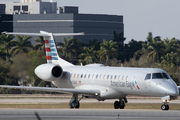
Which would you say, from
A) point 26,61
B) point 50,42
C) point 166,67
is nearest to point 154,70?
point 50,42

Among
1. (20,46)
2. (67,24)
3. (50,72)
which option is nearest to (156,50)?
(20,46)

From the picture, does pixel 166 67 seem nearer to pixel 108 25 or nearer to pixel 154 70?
pixel 154 70

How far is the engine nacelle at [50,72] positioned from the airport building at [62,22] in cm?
9399

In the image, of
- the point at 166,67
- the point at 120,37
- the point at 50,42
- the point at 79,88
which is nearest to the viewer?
the point at 79,88

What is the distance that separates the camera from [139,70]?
30000 mm

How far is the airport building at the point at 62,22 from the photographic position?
130000 millimetres

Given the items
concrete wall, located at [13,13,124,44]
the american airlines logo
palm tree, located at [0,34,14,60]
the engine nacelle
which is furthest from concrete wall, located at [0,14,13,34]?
the american airlines logo

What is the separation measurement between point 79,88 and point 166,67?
3919cm

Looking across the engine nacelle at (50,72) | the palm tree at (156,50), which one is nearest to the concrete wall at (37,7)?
the palm tree at (156,50)

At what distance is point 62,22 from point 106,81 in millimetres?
99824

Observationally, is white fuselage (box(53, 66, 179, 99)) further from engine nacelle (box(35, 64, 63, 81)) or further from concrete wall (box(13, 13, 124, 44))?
concrete wall (box(13, 13, 124, 44))

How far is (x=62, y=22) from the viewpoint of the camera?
5113 inches

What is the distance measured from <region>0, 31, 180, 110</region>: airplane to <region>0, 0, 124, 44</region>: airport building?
303 feet

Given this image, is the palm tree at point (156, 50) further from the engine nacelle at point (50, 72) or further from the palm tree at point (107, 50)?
the engine nacelle at point (50, 72)
